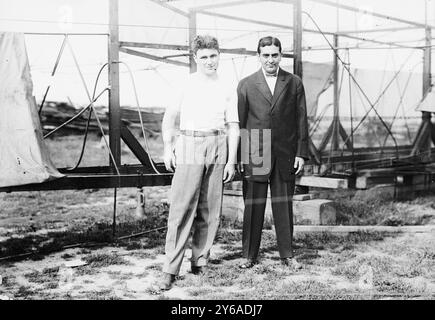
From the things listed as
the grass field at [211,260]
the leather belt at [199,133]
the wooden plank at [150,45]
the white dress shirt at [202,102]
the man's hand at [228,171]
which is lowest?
the grass field at [211,260]

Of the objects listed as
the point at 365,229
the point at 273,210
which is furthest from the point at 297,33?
the point at 273,210

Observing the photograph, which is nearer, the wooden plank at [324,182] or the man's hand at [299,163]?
the man's hand at [299,163]

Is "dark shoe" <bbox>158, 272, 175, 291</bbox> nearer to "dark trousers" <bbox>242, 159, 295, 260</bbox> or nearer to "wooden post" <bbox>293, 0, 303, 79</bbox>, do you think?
"dark trousers" <bbox>242, 159, 295, 260</bbox>

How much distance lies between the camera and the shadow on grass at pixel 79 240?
16.7 ft

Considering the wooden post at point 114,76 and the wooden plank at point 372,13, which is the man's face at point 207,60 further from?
the wooden plank at point 372,13

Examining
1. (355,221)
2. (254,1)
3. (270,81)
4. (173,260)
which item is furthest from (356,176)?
(173,260)

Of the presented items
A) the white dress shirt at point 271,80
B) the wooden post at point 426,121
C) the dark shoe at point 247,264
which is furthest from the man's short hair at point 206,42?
the wooden post at point 426,121

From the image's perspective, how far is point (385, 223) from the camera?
6473mm

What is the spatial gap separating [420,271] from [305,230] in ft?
5.52

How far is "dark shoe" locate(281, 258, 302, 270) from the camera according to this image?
446cm

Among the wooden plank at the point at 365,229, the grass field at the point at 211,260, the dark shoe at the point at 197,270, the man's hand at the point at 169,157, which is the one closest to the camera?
the grass field at the point at 211,260

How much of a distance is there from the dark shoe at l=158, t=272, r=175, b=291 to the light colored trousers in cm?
4

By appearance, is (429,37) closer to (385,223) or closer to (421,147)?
(421,147)

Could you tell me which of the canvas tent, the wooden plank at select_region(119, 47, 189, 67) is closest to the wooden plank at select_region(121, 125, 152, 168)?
the wooden plank at select_region(119, 47, 189, 67)
